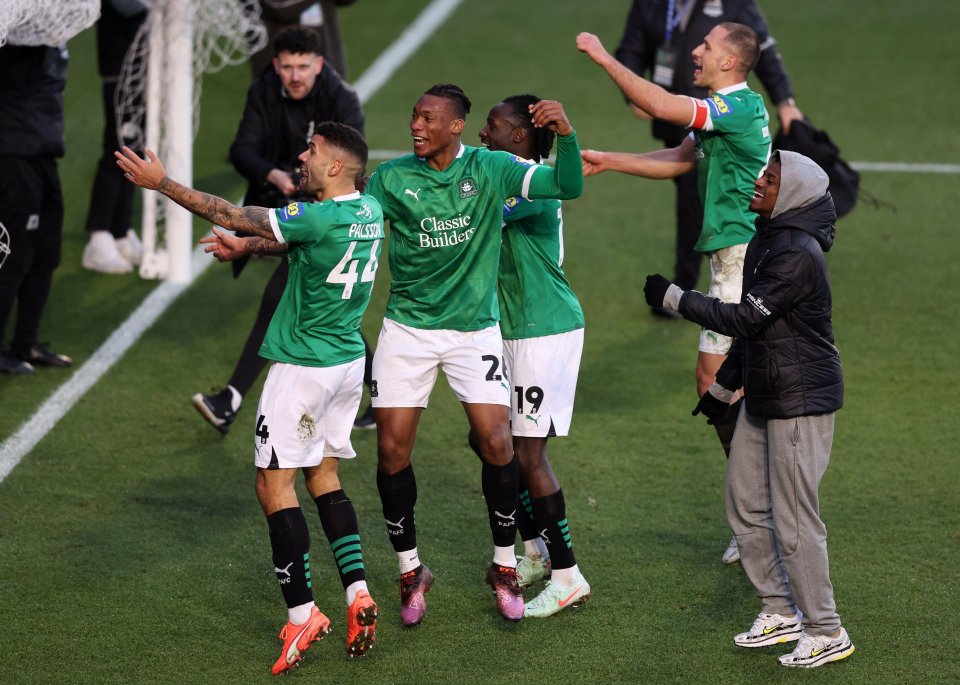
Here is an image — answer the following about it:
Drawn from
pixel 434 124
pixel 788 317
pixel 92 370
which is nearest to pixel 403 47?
pixel 92 370

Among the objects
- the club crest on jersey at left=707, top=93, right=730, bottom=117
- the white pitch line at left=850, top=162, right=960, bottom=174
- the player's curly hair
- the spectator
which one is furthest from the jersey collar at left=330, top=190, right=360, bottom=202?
the white pitch line at left=850, top=162, right=960, bottom=174

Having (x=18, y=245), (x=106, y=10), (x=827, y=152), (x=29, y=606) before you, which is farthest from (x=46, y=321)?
(x=827, y=152)

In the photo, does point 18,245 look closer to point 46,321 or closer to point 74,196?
point 46,321

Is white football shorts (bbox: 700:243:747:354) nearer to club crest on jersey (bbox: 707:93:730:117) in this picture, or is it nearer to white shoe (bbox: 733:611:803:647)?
club crest on jersey (bbox: 707:93:730:117)

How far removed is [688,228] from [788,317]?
4.37 metres

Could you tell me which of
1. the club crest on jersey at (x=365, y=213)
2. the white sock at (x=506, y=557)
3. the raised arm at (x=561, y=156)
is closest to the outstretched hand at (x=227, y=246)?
the club crest on jersey at (x=365, y=213)

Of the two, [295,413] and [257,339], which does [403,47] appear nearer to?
[257,339]

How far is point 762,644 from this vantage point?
5.53 metres

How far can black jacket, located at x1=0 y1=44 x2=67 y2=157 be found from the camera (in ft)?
26.5

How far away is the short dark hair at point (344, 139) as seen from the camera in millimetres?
5309

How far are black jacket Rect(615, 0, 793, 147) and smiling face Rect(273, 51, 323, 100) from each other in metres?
2.64

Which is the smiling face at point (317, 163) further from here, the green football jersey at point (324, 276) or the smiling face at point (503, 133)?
the smiling face at point (503, 133)

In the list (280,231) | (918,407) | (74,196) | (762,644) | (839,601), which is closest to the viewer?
(280,231)

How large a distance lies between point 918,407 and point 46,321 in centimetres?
568
